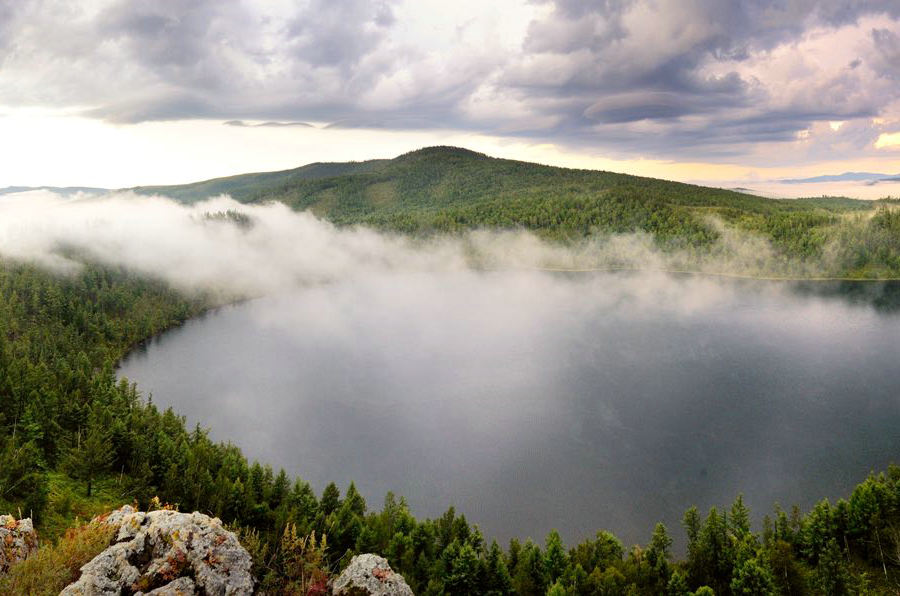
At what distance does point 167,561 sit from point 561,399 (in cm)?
7225

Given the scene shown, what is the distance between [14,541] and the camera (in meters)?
15.7

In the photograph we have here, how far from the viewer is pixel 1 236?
612 ft

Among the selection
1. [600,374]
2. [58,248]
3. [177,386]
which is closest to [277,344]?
[177,386]

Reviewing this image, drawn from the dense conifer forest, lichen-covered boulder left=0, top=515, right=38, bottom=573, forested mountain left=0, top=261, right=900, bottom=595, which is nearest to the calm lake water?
the dense conifer forest

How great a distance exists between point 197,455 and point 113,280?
127722 mm

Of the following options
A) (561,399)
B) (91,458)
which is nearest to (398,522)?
(91,458)

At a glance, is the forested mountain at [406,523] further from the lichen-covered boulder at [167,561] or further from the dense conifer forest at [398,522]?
the lichen-covered boulder at [167,561]

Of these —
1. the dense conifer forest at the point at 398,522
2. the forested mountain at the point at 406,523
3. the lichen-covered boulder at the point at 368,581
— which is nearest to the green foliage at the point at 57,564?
the dense conifer forest at the point at 398,522

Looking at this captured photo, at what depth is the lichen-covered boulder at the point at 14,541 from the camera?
1511cm

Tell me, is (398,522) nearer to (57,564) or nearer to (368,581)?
(368,581)

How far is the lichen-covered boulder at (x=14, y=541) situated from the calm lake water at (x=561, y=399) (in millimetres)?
40020

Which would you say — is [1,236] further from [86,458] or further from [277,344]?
[86,458]

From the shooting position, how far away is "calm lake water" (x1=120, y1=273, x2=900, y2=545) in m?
56.9

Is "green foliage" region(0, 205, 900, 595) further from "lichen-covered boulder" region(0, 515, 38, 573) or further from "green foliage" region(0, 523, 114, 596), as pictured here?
"green foliage" region(0, 523, 114, 596)
